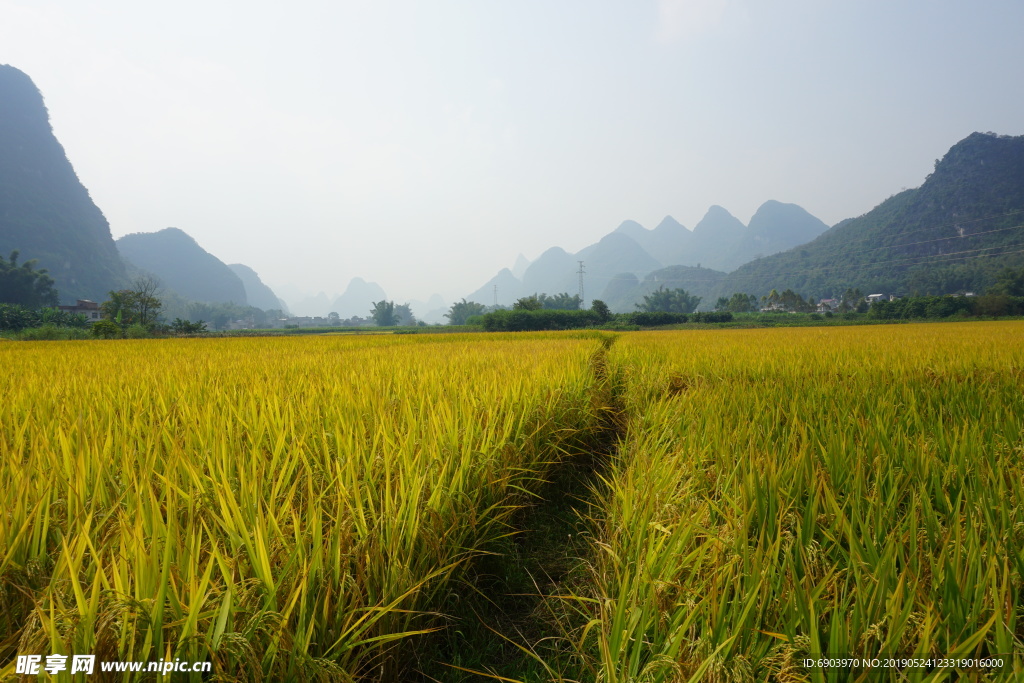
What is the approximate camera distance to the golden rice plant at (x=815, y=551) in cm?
86

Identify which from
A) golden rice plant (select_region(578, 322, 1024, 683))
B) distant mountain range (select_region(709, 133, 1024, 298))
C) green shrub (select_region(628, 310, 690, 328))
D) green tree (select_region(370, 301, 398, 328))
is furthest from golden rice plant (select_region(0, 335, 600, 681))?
green tree (select_region(370, 301, 398, 328))

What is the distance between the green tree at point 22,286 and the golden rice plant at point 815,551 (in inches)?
3105

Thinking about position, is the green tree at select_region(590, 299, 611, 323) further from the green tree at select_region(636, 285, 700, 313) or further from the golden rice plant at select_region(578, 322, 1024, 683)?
the golden rice plant at select_region(578, 322, 1024, 683)

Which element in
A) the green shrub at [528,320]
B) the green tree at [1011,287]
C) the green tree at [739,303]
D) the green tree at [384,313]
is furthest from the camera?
the green tree at [384,313]

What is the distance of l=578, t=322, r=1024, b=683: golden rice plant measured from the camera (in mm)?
862

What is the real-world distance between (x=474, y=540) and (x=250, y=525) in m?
0.87

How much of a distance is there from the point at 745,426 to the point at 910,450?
664 mm

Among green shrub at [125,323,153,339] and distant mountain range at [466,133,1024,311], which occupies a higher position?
distant mountain range at [466,133,1024,311]

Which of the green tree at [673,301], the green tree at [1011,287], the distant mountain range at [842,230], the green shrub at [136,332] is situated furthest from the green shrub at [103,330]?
the green tree at [1011,287]

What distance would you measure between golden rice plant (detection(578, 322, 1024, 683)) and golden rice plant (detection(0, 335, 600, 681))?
0.56m

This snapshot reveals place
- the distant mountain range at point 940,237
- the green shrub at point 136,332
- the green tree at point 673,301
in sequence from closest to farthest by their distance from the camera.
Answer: the green shrub at point 136,332
the distant mountain range at point 940,237
the green tree at point 673,301

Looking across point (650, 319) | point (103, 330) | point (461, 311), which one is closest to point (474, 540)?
point (103, 330)

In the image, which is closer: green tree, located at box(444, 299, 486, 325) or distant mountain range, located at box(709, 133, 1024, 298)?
distant mountain range, located at box(709, 133, 1024, 298)

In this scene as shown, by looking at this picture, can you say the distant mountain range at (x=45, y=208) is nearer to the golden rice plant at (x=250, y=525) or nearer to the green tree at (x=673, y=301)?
the green tree at (x=673, y=301)
